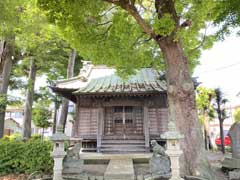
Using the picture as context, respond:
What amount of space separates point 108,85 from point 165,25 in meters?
6.61

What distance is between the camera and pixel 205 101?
1636 cm

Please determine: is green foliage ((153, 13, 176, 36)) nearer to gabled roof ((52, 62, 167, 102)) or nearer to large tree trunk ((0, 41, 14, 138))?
gabled roof ((52, 62, 167, 102))

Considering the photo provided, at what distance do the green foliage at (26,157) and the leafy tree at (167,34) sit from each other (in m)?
3.66

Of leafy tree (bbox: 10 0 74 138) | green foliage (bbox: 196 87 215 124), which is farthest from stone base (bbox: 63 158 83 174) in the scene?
green foliage (bbox: 196 87 215 124)

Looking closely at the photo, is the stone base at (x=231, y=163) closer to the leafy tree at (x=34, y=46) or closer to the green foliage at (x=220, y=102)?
the leafy tree at (x=34, y=46)

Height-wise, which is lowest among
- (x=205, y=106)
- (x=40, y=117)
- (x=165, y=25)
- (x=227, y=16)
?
(x=40, y=117)

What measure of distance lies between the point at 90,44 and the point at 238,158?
6.14m

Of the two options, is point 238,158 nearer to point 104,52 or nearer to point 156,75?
point 104,52

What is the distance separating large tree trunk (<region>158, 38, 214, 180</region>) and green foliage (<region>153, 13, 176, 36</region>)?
48 centimetres

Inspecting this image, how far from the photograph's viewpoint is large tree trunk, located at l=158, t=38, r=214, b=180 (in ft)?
17.4

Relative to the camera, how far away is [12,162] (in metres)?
6.64

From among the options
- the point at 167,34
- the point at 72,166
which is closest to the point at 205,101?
the point at 167,34

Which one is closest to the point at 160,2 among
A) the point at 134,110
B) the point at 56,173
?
the point at 56,173

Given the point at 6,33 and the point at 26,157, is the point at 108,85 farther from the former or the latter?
the point at 26,157
